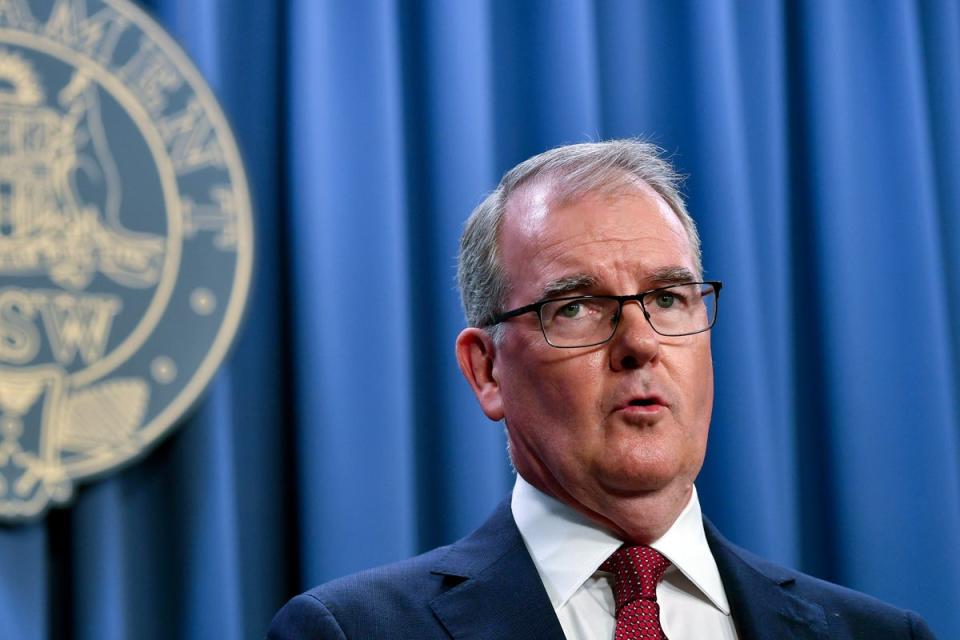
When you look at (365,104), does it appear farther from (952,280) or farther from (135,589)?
(952,280)

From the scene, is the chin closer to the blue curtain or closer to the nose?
the nose

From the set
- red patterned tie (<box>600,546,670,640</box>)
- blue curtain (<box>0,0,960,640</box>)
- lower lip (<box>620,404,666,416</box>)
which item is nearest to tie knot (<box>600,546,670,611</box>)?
red patterned tie (<box>600,546,670,640</box>)

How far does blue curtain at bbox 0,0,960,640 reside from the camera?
1.65 m

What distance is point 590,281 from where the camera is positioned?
3.96 feet

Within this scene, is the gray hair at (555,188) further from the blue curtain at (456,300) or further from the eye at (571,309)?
the blue curtain at (456,300)

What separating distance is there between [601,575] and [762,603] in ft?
0.59

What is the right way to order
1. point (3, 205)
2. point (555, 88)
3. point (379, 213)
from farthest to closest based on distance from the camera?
point (555, 88) → point (379, 213) → point (3, 205)

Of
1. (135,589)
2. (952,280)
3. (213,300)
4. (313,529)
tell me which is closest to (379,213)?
(213,300)

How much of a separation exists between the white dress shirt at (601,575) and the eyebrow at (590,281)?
0.22 metres

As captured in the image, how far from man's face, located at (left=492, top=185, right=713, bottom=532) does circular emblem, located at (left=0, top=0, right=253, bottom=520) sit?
0.54 m

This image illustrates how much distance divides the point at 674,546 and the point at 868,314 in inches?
38.3

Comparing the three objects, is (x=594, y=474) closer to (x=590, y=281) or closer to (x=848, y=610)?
(x=590, y=281)

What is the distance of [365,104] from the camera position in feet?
5.95

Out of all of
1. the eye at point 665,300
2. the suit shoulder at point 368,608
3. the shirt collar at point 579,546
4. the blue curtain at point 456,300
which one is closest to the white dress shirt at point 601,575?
the shirt collar at point 579,546
